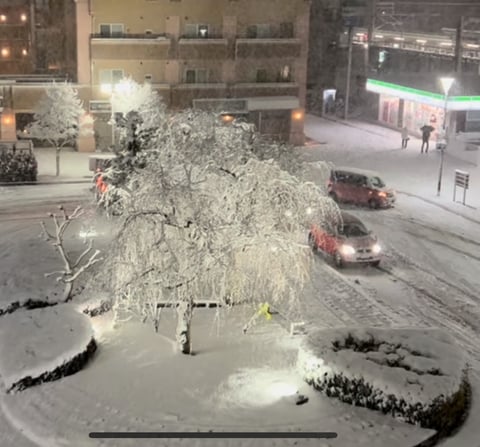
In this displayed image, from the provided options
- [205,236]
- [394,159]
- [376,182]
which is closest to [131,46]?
[394,159]

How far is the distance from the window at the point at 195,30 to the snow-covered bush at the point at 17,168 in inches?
554

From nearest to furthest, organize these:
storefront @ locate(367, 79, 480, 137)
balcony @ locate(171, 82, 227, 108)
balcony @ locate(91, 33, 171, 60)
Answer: balcony @ locate(91, 33, 171, 60)
storefront @ locate(367, 79, 480, 137)
balcony @ locate(171, 82, 227, 108)

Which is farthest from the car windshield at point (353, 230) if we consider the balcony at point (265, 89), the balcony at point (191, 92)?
the balcony at point (265, 89)

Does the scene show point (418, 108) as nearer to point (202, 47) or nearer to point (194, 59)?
point (202, 47)

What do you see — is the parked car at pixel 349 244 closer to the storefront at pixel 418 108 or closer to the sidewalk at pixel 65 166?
the sidewalk at pixel 65 166

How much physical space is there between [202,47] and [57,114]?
10563 millimetres

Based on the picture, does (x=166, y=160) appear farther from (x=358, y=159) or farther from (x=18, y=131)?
(x=18, y=131)

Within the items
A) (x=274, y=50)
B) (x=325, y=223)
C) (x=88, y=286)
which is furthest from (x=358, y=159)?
(x=88, y=286)

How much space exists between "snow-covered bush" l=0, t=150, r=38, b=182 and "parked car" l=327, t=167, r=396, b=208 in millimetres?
14318

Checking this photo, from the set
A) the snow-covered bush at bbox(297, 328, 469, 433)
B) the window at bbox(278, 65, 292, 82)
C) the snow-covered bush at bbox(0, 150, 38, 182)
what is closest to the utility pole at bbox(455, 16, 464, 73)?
the window at bbox(278, 65, 292, 82)

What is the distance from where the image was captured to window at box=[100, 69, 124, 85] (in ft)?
155

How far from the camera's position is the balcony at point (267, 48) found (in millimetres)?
48812

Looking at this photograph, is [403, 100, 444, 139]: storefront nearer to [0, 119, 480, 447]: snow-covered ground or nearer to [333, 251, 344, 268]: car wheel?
[0, 119, 480, 447]: snow-covered ground

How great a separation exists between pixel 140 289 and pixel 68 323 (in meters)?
2.99
